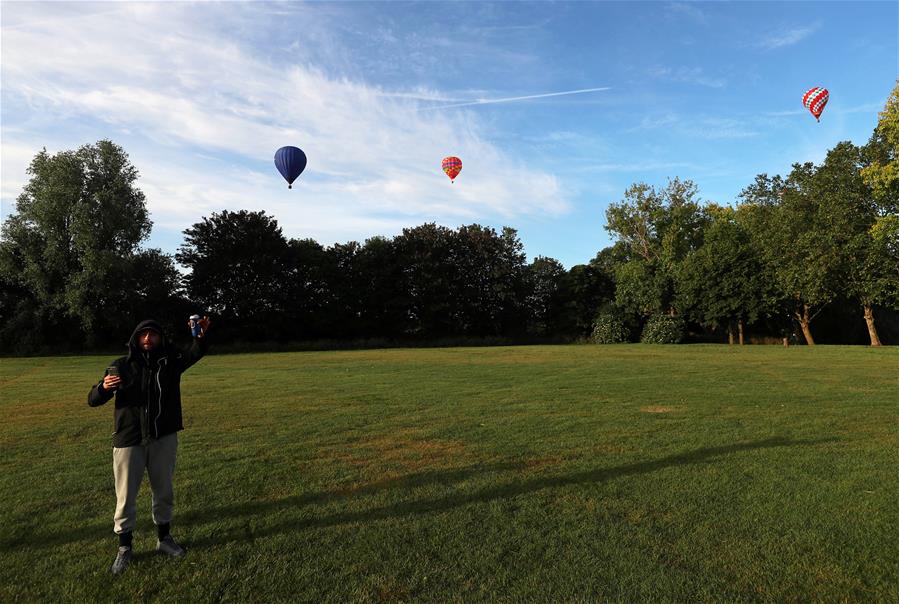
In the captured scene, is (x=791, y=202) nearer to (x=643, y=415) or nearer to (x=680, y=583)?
(x=643, y=415)

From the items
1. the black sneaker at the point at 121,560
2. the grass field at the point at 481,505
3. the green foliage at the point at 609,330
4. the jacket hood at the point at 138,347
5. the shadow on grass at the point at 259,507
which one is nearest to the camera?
the grass field at the point at 481,505

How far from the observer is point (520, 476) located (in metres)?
7.27

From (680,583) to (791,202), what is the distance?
52.4m

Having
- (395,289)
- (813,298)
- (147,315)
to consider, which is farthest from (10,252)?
(813,298)

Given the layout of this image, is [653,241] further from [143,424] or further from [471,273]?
[143,424]

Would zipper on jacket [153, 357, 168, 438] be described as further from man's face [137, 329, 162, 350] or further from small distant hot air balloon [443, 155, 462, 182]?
small distant hot air balloon [443, 155, 462, 182]

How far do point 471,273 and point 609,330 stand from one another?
18644mm

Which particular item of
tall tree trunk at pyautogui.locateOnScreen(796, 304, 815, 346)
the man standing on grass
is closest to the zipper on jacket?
the man standing on grass

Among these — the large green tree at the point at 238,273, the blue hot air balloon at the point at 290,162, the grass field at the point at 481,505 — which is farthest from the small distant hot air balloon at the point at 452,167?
the grass field at the point at 481,505

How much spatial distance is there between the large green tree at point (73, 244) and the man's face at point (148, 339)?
4437 centimetres

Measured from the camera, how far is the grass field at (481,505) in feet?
14.5

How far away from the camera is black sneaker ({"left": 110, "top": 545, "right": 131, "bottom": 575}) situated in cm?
472

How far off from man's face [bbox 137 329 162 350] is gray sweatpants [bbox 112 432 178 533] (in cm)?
92

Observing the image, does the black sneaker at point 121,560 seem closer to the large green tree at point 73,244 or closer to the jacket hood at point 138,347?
the jacket hood at point 138,347
